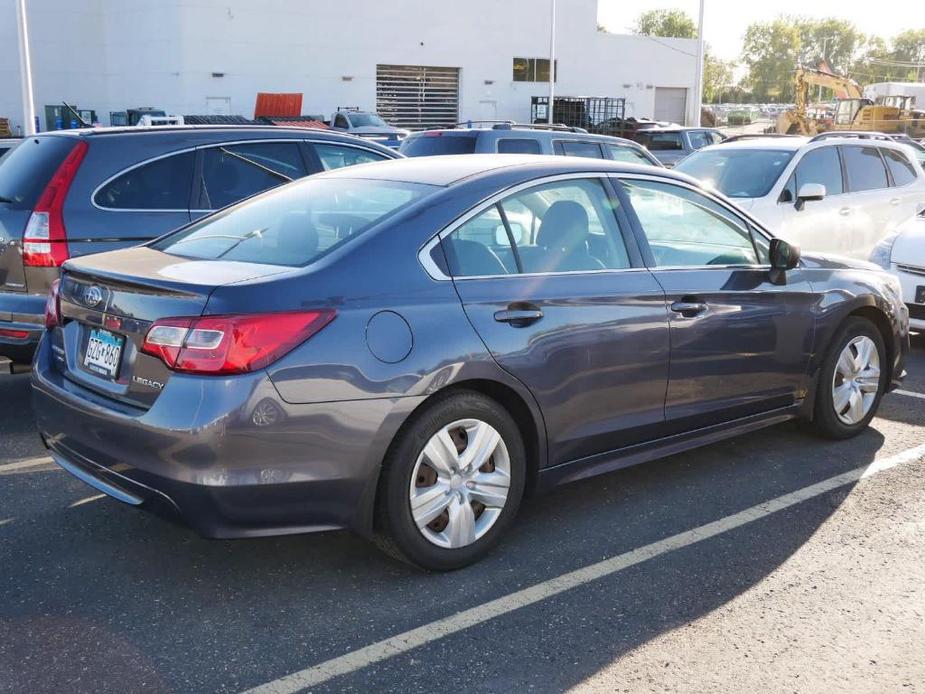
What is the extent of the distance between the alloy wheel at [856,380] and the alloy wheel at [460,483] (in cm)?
258

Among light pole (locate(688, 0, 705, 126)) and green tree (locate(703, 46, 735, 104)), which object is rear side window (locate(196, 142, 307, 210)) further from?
green tree (locate(703, 46, 735, 104))

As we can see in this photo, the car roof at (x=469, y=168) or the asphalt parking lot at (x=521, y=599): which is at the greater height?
the car roof at (x=469, y=168)

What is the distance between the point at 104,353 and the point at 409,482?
130 centimetres

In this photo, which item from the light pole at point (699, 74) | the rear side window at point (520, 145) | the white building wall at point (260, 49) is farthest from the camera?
the light pole at point (699, 74)

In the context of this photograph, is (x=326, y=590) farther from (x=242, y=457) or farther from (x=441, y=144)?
(x=441, y=144)

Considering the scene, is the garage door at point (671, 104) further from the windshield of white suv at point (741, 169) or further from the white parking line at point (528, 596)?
the white parking line at point (528, 596)

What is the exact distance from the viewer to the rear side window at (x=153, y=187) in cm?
648

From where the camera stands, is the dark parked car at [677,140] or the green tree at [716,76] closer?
the dark parked car at [677,140]

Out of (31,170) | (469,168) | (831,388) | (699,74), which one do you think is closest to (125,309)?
(469,168)

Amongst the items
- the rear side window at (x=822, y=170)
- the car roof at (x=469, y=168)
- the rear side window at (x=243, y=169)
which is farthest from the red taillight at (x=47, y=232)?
the rear side window at (x=822, y=170)

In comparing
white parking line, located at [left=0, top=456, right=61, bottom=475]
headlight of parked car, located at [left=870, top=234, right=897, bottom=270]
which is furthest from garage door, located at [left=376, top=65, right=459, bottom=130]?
white parking line, located at [left=0, top=456, right=61, bottom=475]

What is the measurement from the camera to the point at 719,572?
4.17 meters

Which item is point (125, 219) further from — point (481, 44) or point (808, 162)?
point (481, 44)

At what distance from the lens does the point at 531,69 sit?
50062mm
